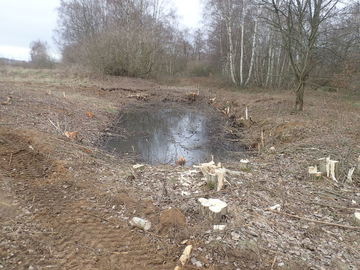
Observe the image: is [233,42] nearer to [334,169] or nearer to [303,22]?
[303,22]

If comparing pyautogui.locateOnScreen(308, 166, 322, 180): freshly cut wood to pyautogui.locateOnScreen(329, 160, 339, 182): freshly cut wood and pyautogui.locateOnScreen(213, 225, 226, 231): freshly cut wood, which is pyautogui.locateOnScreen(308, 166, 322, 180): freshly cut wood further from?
pyautogui.locateOnScreen(213, 225, 226, 231): freshly cut wood

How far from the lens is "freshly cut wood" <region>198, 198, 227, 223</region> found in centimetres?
321

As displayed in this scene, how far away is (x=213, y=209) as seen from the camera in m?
3.23

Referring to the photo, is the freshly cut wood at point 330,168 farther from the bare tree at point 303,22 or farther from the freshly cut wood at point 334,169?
the bare tree at point 303,22

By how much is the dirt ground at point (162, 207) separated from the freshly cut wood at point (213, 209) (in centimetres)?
9

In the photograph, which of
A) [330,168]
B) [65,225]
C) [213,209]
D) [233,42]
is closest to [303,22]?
[330,168]

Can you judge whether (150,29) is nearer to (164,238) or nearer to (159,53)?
(159,53)

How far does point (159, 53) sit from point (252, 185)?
20.5 metres

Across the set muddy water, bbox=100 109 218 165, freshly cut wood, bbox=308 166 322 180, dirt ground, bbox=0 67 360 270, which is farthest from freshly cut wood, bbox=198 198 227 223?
muddy water, bbox=100 109 218 165

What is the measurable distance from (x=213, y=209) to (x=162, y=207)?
79 cm

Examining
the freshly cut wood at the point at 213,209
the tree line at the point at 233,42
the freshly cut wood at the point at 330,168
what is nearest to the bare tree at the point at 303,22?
the tree line at the point at 233,42

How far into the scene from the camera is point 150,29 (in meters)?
20.8

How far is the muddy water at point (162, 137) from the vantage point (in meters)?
7.13

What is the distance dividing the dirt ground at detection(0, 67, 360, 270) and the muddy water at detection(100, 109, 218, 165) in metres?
0.91
